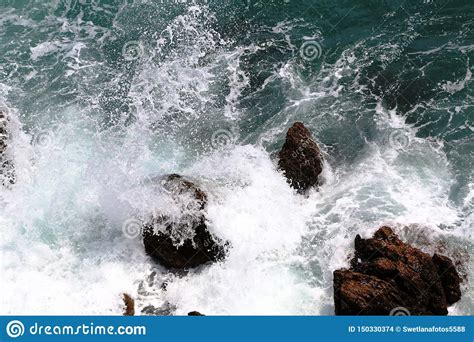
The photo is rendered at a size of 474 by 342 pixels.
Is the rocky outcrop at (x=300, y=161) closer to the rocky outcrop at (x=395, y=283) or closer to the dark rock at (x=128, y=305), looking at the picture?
the rocky outcrop at (x=395, y=283)

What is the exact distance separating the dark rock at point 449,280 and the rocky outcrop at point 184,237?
22.0ft

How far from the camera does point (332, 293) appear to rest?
15602 millimetres

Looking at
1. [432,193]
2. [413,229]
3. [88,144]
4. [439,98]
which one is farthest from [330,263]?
[88,144]

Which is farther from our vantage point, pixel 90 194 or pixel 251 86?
pixel 251 86

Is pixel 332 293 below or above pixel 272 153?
below

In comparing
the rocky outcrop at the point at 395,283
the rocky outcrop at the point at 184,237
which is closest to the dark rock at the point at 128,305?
the rocky outcrop at the point at 184,237

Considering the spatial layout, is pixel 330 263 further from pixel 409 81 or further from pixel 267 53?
pixel 267 53

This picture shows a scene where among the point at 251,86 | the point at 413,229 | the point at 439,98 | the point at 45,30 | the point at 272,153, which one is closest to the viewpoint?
the point at 413,229

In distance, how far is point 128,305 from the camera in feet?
51.6

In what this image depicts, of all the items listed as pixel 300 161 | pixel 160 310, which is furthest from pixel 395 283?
pixel 160 310

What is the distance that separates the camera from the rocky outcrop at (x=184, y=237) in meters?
16.3

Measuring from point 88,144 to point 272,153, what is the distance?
24.8 ft

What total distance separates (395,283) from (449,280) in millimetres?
1898

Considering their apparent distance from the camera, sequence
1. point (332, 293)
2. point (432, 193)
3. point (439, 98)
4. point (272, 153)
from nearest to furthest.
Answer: point (332, 293)
point (432, 193)
point (272, 153)
point (439, 98)
